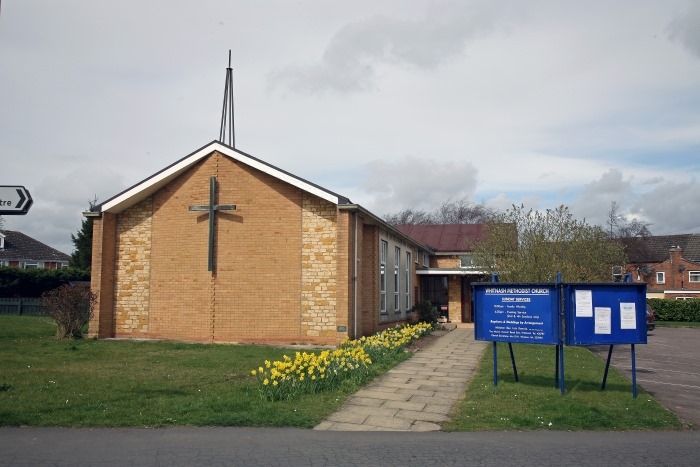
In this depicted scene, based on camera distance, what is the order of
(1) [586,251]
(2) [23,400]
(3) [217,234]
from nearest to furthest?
(2) [23,400] → (3) [217,234] → (1) [586,251]

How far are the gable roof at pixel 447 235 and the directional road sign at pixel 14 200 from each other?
90.3 feet

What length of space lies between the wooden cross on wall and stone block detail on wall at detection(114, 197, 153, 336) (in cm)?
183

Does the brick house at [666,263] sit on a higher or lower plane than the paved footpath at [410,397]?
higher

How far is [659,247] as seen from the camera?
66.2 m

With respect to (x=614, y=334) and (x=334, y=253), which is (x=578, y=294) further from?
(x=334, y=253)

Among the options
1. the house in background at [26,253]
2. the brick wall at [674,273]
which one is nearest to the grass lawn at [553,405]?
the brick wall at [674,273]

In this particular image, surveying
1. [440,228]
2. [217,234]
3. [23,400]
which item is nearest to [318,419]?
[23,400]

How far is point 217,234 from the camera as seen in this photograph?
63.2ft

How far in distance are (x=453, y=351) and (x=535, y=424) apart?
361 inches

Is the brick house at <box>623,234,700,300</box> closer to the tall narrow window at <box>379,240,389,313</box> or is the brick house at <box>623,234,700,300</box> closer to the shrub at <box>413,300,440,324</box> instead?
the shrub at <box>413,300,440,324</box>

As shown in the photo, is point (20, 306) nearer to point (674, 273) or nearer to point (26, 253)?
point (26, 253)

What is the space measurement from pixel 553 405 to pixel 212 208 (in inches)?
489

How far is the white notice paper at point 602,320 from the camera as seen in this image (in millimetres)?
10531

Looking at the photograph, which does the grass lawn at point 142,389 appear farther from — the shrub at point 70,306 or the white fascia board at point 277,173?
the white fascia board at point 277,173
